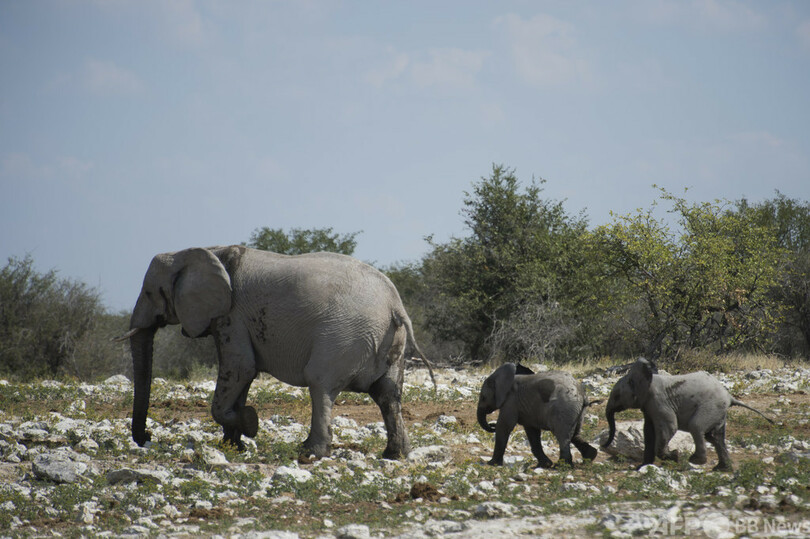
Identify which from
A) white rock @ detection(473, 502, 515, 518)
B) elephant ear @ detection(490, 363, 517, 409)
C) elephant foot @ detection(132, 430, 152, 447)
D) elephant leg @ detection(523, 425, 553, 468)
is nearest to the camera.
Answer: white rock @ detection(473, 502, 515, 518)

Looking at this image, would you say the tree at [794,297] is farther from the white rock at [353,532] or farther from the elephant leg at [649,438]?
the white rock at [353,532]

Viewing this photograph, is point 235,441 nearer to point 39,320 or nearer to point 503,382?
point 503,382

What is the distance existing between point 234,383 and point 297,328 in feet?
3.29

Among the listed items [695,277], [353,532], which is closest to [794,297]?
[695,277]

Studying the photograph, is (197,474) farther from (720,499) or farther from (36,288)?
(36,288)

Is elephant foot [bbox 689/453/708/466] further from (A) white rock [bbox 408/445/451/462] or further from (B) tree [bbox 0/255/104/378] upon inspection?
(B) tree [bbox 0/255/104/378]

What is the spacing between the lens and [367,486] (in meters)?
7.62

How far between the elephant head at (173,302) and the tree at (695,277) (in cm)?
1351

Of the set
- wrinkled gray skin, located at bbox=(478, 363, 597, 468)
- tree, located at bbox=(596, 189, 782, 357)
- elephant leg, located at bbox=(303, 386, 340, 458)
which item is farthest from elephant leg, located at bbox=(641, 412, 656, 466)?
tree, located at bbox=(596, 189, 782, 357)

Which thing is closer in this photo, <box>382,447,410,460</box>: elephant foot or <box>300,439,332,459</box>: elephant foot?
<box>300,439,332,459</box>: elephant foot

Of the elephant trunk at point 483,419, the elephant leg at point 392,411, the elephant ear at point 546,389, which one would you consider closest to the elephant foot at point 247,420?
the elephant leg at point 392,411

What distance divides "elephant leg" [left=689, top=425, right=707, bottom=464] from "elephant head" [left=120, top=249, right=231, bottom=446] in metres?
5.59

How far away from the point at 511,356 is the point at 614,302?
392 cm

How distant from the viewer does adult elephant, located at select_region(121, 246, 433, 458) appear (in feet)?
30.8
